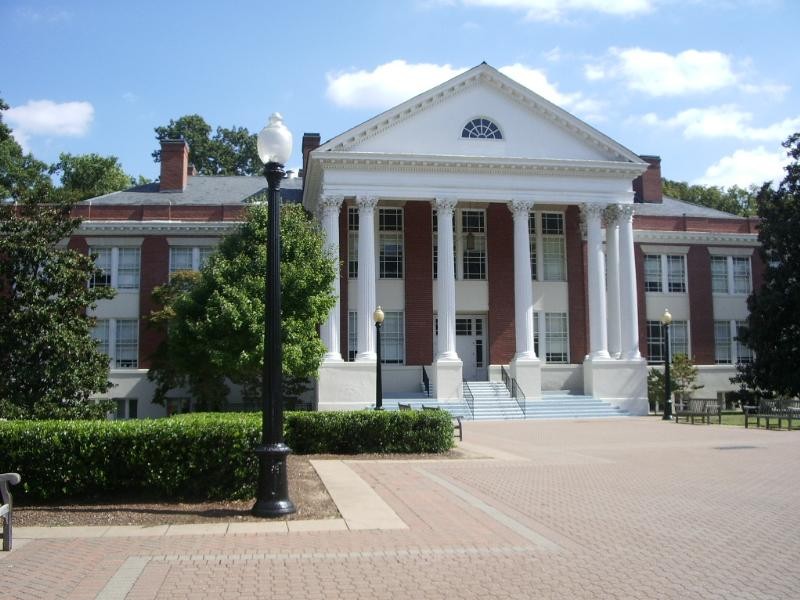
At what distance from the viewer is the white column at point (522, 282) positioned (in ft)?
108

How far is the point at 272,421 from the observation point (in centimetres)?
981

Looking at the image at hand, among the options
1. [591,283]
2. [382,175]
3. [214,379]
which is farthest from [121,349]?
[591,283]

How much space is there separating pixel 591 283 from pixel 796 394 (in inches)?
417

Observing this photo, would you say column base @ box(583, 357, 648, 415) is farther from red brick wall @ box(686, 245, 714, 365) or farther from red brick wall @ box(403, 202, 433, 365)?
red brick wall @ box(686, 245, 714, 365)

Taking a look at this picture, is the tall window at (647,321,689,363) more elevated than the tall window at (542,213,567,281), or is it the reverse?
the tall window at (542,213,567,281)

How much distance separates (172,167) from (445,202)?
16.4 meters

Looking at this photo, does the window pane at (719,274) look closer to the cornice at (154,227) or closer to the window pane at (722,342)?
the window pane at (722,342)

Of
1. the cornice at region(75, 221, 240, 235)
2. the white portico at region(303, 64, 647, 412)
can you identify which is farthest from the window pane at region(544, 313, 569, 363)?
the cornice at region(75, 221, 240, 235)

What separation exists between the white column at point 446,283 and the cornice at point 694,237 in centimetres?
1192

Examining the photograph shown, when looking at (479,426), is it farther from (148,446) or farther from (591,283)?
(148,446)

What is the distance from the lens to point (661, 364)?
1522 inches

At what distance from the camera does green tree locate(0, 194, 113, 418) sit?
2306 centimetres

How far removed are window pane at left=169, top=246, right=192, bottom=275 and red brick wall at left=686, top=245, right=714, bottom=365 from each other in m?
25.8

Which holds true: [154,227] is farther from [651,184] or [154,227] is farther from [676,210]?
[676,210]
